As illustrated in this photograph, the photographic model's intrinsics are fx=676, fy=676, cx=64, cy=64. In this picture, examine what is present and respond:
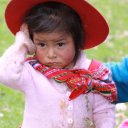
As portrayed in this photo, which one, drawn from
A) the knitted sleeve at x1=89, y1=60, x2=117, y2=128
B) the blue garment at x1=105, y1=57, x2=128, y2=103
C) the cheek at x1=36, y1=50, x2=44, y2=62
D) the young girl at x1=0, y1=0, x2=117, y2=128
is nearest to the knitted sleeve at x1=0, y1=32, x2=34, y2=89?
the young girl at x1=0, y1=0, x2=117, y2=128

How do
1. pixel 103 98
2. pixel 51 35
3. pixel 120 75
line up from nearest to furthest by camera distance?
pixel 51 35 → pixel 103 98 → pixel 120 75

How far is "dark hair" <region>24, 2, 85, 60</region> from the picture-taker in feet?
15.4

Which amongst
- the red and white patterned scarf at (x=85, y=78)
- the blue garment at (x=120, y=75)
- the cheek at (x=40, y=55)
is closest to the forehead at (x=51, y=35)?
the cheek at (x=40, y=55)

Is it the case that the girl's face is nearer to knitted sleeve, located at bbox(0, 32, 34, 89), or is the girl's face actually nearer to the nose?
the nose

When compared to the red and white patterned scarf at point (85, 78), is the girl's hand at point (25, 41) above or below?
above

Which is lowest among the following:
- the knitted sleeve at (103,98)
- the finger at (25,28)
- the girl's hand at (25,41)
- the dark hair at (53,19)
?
the knitted sleeve at (103,98)

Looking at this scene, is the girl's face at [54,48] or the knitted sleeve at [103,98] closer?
the girl's face at [54,48]

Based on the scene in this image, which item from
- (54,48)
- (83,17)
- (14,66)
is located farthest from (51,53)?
(83,17)

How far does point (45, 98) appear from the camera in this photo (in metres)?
4.82

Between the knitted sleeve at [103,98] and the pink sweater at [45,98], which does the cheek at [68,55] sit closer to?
the pink sweater at [45,98]

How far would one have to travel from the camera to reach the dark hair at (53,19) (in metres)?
4.70

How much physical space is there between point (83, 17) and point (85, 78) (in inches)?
17.5

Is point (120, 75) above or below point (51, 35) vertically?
below

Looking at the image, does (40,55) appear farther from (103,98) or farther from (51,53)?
(103,98)
